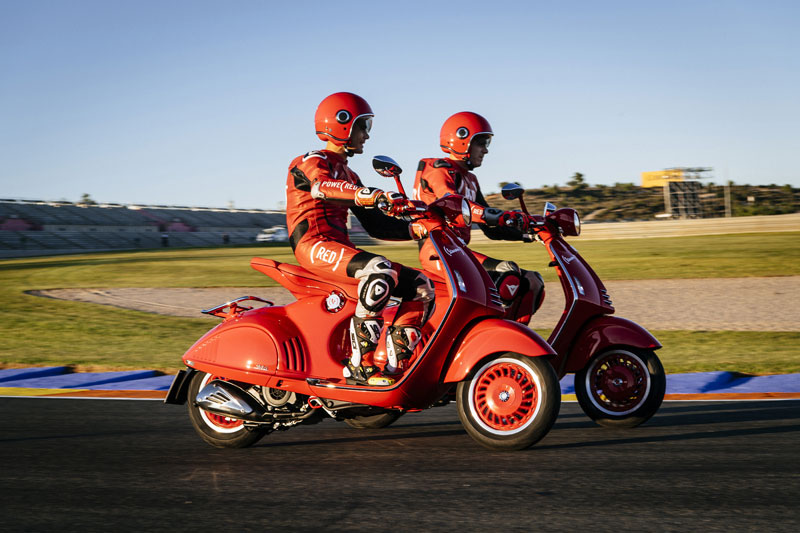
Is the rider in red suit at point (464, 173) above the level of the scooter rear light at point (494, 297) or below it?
above

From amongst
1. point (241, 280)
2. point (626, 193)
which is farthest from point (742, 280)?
point (626, 193)

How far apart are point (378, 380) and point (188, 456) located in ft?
3.76

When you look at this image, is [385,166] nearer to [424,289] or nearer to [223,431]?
[424,289]

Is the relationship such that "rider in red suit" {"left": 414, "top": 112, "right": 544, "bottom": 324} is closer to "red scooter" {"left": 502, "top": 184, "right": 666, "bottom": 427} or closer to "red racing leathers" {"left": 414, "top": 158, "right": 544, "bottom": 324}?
"red racing leathers" {"left": 414, "top": 158, "right": 544, "bottom": 324}

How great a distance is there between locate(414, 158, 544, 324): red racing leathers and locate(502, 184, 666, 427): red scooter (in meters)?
Result: 0.25

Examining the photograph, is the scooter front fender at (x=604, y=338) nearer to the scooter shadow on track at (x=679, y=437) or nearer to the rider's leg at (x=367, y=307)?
the scooter shadow on track at (x=679, y=437)

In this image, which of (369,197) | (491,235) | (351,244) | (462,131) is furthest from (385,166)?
(462,131)

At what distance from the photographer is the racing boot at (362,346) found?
4816 millimetres

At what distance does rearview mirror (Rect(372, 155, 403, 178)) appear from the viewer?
15.6 feet

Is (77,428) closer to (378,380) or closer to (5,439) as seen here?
(5,439)

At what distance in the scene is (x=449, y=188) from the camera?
20.6 ft

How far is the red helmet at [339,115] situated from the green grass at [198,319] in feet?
14.7

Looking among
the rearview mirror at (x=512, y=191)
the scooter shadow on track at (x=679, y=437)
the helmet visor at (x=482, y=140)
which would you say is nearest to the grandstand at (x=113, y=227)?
the helmet visor at (x=482, y=140)

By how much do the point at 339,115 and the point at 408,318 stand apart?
140 cm
